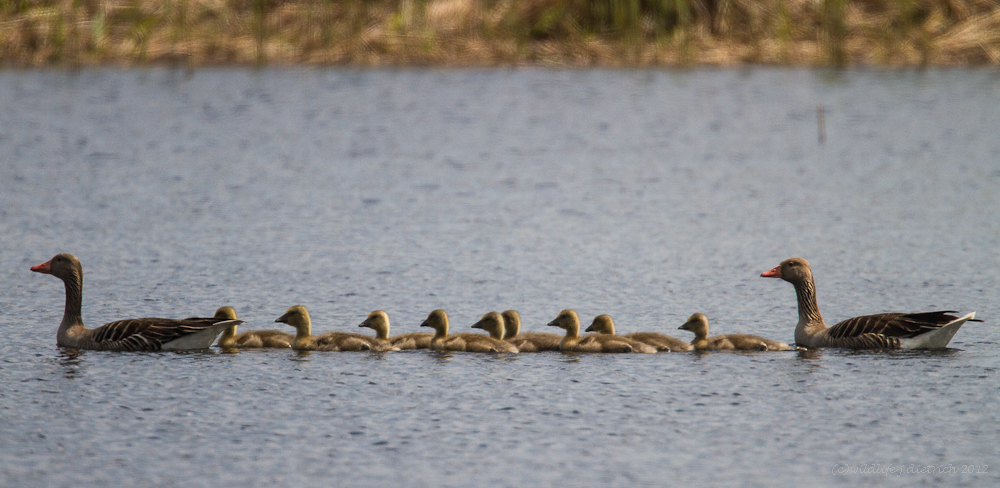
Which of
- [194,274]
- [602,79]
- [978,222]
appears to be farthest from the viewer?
[602,79]

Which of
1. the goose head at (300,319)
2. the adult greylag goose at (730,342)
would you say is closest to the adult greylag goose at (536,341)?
the adult greylag goose at (730,342)

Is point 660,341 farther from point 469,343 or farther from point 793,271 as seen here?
point 793,271

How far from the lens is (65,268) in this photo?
1195 cm

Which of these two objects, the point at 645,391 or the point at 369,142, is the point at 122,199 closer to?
the point at 369,142

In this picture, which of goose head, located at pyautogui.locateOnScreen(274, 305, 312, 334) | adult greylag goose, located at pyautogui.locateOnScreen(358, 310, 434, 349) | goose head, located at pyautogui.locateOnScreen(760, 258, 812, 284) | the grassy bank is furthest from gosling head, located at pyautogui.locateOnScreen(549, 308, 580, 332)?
the grassy bank

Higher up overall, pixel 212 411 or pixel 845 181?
pixel 845 181

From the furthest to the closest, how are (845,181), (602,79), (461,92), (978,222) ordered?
1. (602,79)
2. (461,92)
3. (845,181)
4. (978,222)

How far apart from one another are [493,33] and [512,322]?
911 inches

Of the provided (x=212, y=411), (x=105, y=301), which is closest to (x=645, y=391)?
(x=212, y=411)

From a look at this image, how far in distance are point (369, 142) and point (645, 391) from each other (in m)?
17.0

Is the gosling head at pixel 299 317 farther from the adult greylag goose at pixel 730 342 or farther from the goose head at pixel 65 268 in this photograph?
the adult greylag goose at pixel 730 342

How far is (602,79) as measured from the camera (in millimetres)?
35531

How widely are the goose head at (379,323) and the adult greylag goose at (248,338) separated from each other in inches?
28.8

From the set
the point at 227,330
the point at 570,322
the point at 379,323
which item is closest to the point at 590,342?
the point at 570,322
